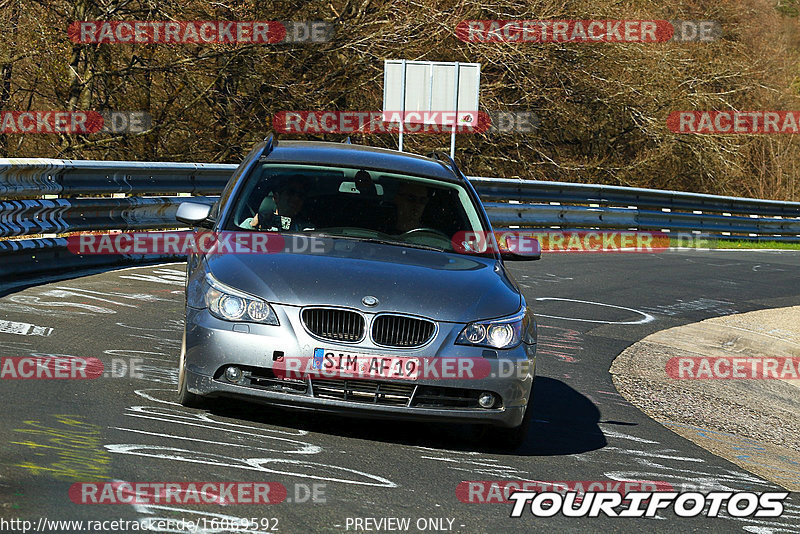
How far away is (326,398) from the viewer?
224 inches

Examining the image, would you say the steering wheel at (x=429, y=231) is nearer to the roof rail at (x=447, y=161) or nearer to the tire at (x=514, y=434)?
the roof rail at (x=447, y=161)

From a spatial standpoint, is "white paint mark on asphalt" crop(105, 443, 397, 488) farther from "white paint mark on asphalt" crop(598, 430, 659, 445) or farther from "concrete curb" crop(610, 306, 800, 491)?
"concrete curb" crop(610, 306, 800, 491)

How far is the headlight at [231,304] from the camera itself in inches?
225

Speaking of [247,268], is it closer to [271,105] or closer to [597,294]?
[597,294]

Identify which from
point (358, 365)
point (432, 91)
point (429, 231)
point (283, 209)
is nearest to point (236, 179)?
point (283, 209)

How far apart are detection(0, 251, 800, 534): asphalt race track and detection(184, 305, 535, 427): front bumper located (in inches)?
8.1

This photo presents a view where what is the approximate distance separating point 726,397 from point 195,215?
15.2 ft

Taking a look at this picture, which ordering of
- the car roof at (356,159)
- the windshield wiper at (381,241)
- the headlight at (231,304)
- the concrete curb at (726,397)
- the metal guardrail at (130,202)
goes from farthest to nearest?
the metal guardrail at (130,202) < the car roof at (356,159) < the concrete curb at (726,397) < the windshield wiper at (381,241) < the headlight at (231,304)

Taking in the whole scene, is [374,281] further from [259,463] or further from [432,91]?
[432,91]

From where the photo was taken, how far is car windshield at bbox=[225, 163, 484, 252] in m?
6.86

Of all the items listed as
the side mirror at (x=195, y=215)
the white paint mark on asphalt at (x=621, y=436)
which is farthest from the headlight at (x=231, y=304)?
the white paint mark on asphalt at (x=621, y=436)

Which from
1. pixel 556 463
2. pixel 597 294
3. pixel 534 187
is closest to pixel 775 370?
pixel 597 294

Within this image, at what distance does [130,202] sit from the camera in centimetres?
1370

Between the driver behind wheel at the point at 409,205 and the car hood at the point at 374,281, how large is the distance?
1.48 feet
